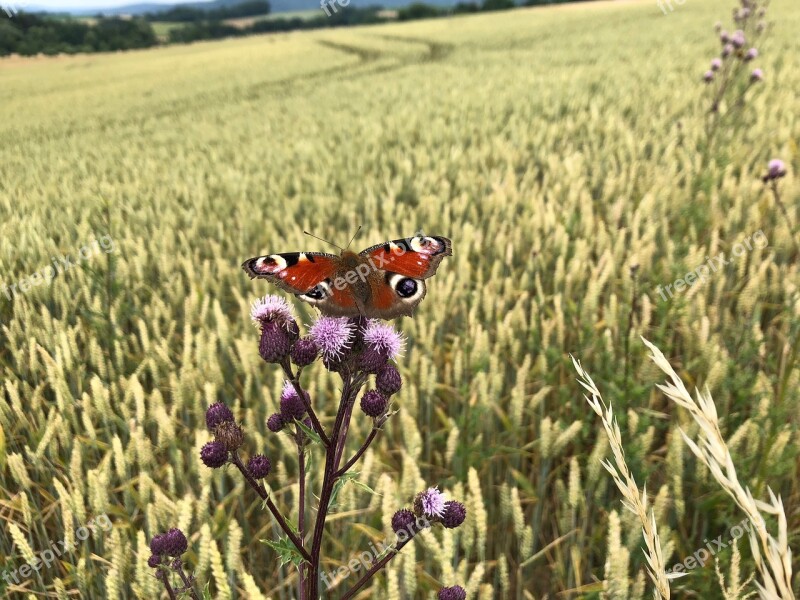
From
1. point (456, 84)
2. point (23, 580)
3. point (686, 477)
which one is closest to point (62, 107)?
point (456, 84)

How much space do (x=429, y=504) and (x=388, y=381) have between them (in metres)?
0.23

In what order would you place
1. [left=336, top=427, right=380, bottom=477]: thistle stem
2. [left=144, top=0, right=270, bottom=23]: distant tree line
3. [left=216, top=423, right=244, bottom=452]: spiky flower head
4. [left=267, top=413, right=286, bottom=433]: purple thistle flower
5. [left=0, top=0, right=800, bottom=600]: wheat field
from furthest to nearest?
1. [left=144, top=0, right=270, bottom=23]: distant tree line
2. [left=0, top=0, right=800, bottom=600]: wheat field
3. [left=267, top=413, right=286, bottom=433]: purple thistle flower
4. [left=216, top=423, right=244, bottom=452]: spiky flower head
5. [left=336, top=427, right=380, bottom=477]: thistle stem

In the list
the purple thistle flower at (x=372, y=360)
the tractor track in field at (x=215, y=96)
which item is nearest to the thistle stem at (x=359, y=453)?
the purple thistle flower at (x=372, y=360)

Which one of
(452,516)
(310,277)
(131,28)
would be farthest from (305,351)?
(131,28)

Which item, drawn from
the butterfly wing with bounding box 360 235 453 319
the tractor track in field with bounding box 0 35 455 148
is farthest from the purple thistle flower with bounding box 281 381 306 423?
the tractor track in field with bounding box 0 35 455 148

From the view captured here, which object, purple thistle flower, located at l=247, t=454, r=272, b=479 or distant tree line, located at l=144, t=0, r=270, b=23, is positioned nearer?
purple thistle flower, located at l=247, t=454, r=272, b=479

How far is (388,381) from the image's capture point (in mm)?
1038

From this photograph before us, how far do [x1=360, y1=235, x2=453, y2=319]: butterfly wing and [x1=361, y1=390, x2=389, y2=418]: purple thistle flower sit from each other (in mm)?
152

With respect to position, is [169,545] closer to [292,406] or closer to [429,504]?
[292,406]

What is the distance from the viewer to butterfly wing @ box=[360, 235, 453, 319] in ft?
3.58

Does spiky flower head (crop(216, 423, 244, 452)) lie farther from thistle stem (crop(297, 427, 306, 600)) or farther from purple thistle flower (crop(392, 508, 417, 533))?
purple thistle flower (crop(392, 508, 417, 533))

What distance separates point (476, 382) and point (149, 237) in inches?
101

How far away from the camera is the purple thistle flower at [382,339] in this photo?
1.02 metres

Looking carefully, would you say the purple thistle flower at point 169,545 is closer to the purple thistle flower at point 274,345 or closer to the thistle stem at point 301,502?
the thistle stem at point 301,502
